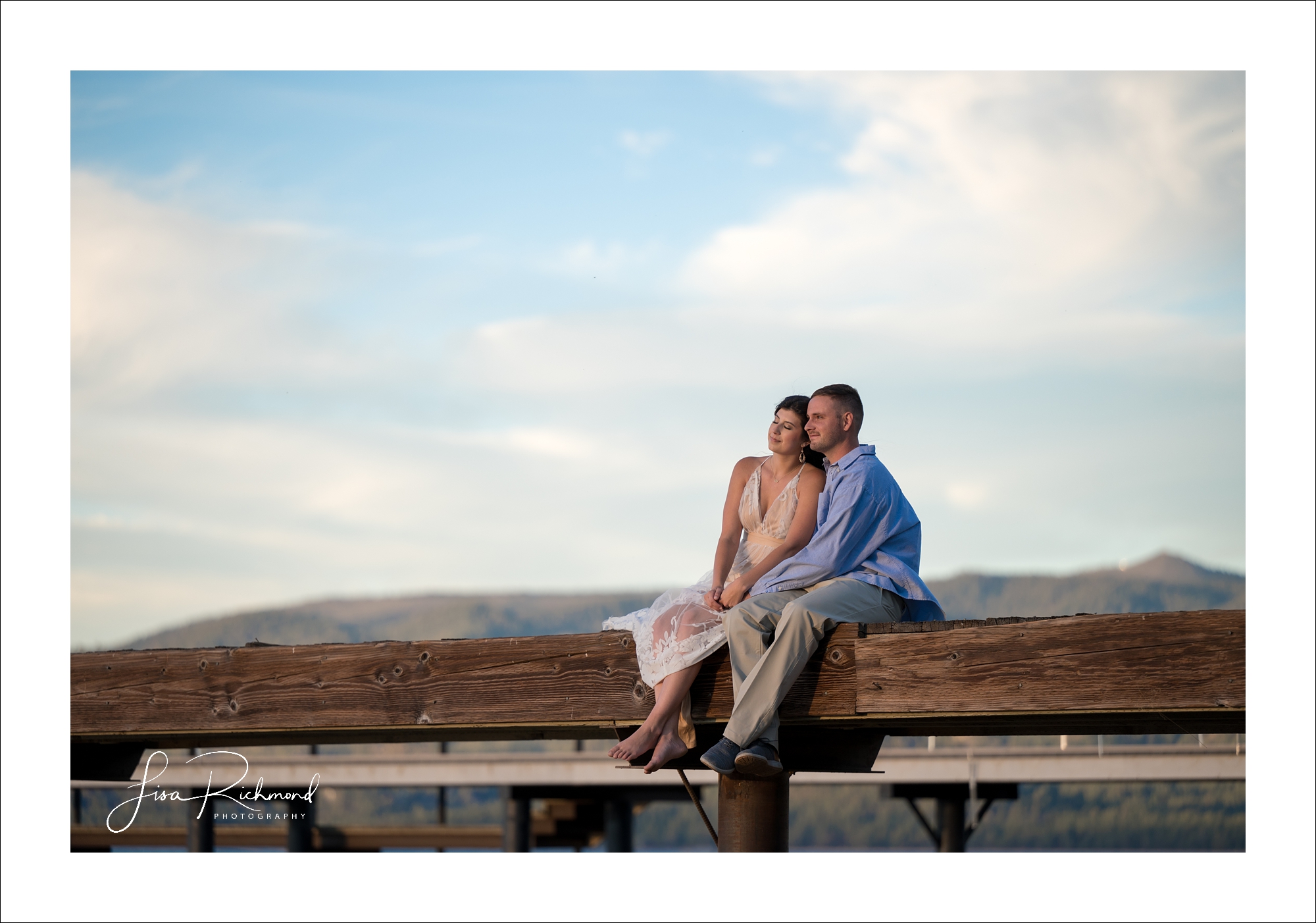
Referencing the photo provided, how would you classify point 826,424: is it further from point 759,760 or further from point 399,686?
point 399,686

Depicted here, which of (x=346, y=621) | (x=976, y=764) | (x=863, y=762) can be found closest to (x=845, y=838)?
(x=976, y=764)

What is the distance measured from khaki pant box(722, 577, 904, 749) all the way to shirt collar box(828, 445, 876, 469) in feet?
1.62

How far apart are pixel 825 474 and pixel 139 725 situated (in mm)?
3244

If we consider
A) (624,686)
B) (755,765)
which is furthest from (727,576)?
(755,765)

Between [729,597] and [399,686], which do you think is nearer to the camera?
[729,597]

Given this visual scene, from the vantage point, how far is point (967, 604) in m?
36.5

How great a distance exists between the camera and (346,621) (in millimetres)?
41656

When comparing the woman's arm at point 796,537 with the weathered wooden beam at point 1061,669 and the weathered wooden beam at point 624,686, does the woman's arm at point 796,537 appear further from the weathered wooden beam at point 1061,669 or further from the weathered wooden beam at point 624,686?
the weathered wooden beam at point 1061,669

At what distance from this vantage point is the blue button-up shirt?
5.06 metres

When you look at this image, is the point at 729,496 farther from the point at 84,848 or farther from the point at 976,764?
the point at 84,848

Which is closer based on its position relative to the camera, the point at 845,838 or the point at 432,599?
the point at 845,838

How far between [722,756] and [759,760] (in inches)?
5.3

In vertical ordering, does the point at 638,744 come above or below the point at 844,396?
below

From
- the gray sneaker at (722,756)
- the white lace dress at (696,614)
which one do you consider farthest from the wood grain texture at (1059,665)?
the white lace dress at (696,614)
